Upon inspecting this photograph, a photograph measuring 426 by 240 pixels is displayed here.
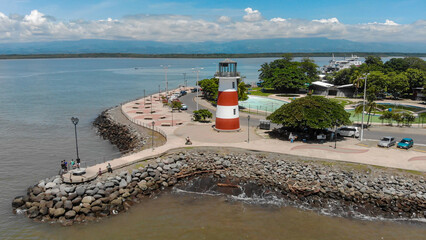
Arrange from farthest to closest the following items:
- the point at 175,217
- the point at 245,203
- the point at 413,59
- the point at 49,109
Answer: the point at 413,59, the point at 49,109, the point at 245,203, the point at 175,217

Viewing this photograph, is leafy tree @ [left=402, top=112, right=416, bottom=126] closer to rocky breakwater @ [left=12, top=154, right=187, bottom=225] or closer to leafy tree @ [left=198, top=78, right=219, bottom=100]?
rocky breakwater @ [left=12, top=154, right=187, bottom=225]

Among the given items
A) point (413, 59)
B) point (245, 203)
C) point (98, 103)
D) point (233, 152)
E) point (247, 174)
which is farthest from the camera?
point (413, 59)

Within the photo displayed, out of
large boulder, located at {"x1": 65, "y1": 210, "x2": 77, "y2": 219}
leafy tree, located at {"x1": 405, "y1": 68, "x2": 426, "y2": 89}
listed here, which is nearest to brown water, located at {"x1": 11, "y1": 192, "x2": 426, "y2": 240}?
large boulder, located at {"x1": 65, "y1": 210, "x2": 77, "y2": 219}

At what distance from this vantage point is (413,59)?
108m

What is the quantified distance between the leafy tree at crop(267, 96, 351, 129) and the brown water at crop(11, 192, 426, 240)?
13.4 metres

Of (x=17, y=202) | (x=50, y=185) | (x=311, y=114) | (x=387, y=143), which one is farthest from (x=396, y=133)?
(x=17, y=202)

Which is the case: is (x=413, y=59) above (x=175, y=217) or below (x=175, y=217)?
above

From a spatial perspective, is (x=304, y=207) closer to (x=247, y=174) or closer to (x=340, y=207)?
(x=340, y=207)

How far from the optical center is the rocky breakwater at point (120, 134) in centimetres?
4119

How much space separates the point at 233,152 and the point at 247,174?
3.98 metres

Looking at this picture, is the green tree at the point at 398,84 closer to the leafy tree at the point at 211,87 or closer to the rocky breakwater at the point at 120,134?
the leafy tree at the point at 211,87

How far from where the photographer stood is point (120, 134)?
47281 millimetres

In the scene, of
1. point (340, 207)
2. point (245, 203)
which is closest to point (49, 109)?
point (245, 203)

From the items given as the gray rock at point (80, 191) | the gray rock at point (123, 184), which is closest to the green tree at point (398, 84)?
the gray rock at point (123, 184)
